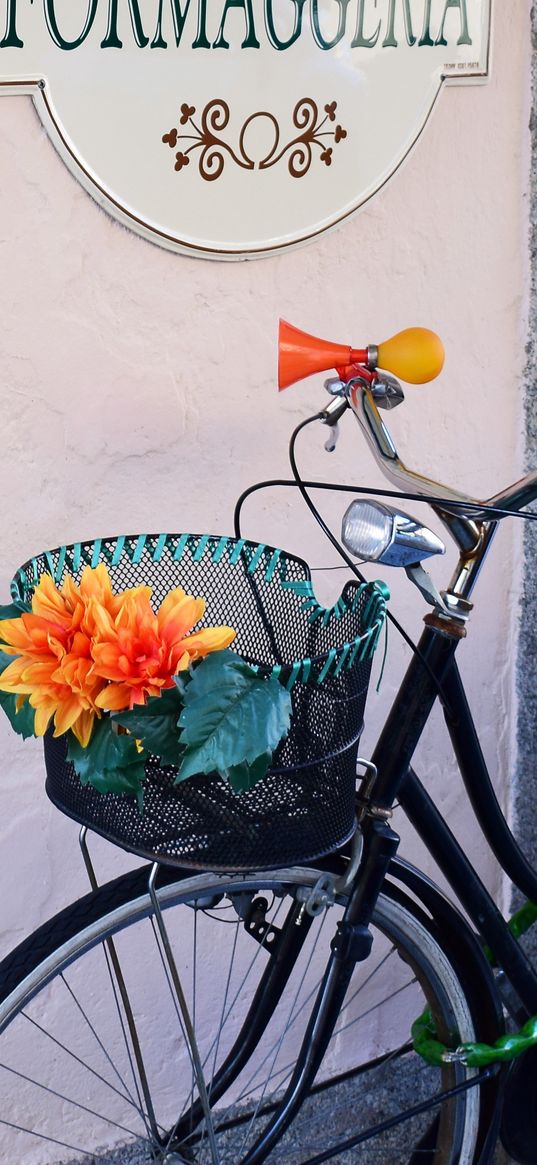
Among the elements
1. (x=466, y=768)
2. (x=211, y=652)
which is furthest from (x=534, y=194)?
(x=211, y=652)

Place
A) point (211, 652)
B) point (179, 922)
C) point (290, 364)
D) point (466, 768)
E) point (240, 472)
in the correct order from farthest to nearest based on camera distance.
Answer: point (179, 922), point (240, 472), point (466, 768), point (290, 364), point (211, 652)

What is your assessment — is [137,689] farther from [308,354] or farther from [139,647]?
[308,354]

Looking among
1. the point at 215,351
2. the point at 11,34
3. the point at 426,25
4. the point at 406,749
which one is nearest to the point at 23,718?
the point at 406,749

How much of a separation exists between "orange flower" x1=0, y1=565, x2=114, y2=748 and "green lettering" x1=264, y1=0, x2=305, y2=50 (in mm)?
740

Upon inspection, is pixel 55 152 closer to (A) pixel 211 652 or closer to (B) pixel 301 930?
(A) pixel 211 652

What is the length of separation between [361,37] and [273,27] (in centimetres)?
11

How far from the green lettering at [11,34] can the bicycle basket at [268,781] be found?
542mm

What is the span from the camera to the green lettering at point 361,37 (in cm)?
129

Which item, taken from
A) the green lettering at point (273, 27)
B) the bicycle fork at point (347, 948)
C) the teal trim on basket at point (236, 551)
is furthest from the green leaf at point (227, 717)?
the green lettering at point (273, 27)

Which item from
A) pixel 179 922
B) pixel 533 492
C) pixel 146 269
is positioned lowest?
pixel 179 922

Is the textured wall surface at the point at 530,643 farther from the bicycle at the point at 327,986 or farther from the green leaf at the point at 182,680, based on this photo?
the green leaf at the point at 182,680

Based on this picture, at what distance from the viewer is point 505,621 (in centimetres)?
158

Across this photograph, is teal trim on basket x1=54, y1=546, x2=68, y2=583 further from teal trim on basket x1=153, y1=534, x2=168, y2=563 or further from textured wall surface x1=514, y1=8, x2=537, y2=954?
textured wall surface x1=514, y1=8, x2=537, y2=954

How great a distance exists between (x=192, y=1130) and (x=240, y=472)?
78 centimetres
